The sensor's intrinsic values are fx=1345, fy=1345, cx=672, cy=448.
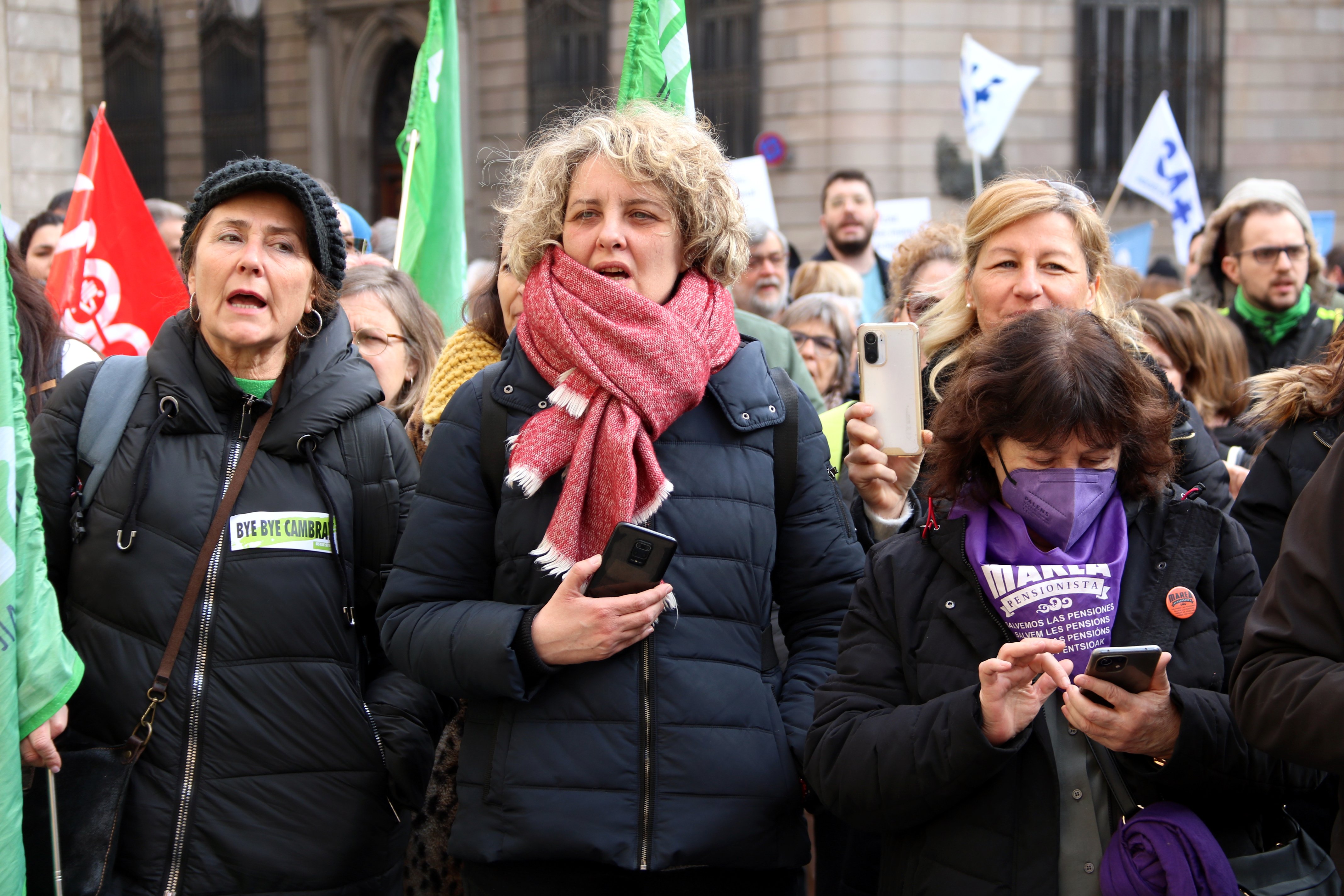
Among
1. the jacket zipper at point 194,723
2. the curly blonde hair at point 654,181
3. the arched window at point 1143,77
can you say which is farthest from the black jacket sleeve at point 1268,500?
the arched window at point 1143,77

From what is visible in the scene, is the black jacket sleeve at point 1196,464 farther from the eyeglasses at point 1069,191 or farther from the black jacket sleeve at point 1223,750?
the eyeglasses at point 1069,191

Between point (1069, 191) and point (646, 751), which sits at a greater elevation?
point (1069, 191)

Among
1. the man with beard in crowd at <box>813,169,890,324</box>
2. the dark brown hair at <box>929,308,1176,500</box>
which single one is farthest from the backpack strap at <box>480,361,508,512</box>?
the man with beard in crowd at <box>813,169,890,324</box>

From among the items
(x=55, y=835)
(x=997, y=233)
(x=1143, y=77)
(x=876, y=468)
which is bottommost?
(x=55, y=835)

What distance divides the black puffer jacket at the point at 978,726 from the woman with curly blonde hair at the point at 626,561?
0.68 ft

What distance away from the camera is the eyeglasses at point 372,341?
13.7ft

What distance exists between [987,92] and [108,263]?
25.1 ft

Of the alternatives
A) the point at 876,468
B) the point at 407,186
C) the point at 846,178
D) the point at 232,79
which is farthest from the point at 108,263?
the point at 232,79

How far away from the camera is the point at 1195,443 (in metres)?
2.91

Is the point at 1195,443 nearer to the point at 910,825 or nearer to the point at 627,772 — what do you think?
the point at 910,825

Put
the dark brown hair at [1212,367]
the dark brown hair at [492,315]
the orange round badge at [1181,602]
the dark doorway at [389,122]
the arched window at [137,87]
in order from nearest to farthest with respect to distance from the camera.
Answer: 1. the orange round badge at [1181,602]
2. the dark brown hair at [492,315]
3. the dark brown hair at [1212,367]
4. the dark doorway at [389,122]
5. the arched window at [137,87]

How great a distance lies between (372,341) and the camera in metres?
4.19

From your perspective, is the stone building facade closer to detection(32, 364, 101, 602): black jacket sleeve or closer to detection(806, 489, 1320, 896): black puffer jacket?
detection(32, 364, 101, 602): black jacket sleeve

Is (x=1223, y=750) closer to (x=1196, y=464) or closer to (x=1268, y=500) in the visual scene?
(x=1196, y=464)
